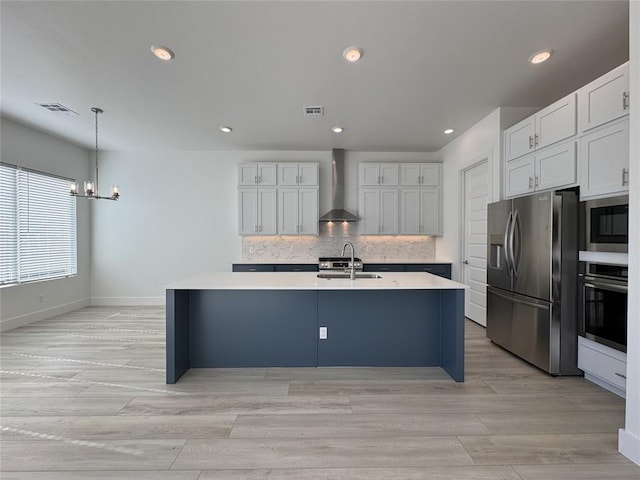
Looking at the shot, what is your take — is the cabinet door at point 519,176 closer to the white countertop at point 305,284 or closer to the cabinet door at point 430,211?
the white countertop at point 305,284

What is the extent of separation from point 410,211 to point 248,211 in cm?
279

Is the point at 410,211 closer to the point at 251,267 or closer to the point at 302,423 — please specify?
the point at 251,267

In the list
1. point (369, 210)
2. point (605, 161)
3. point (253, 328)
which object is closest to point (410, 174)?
point (369, 210)

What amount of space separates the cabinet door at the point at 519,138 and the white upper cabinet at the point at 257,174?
135 inches

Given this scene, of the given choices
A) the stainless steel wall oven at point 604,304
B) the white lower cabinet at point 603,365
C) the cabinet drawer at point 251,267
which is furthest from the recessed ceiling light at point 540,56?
the cabinet drawer at point 251,267

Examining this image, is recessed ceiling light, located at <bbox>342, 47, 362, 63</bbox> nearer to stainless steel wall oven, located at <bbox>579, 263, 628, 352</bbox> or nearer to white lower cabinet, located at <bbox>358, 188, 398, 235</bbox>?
stainless steel wall oven, located at <bbox>579, 263, 628, 352</bbox>

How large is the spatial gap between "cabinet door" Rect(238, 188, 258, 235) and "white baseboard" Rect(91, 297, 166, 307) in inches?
80.2

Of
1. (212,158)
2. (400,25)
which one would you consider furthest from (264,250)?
(400,25)

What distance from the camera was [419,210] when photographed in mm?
5609

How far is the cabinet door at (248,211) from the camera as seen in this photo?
18.0ft

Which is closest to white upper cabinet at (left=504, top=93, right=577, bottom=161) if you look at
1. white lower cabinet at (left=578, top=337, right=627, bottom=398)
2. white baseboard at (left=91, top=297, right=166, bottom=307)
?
white lower cabinet at (left=578, top=337, right=627, bottom=398)

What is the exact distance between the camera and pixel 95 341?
382 cm

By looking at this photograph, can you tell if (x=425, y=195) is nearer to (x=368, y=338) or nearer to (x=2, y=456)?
(x=368, y=338)

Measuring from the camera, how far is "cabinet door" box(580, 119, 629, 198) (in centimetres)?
234
